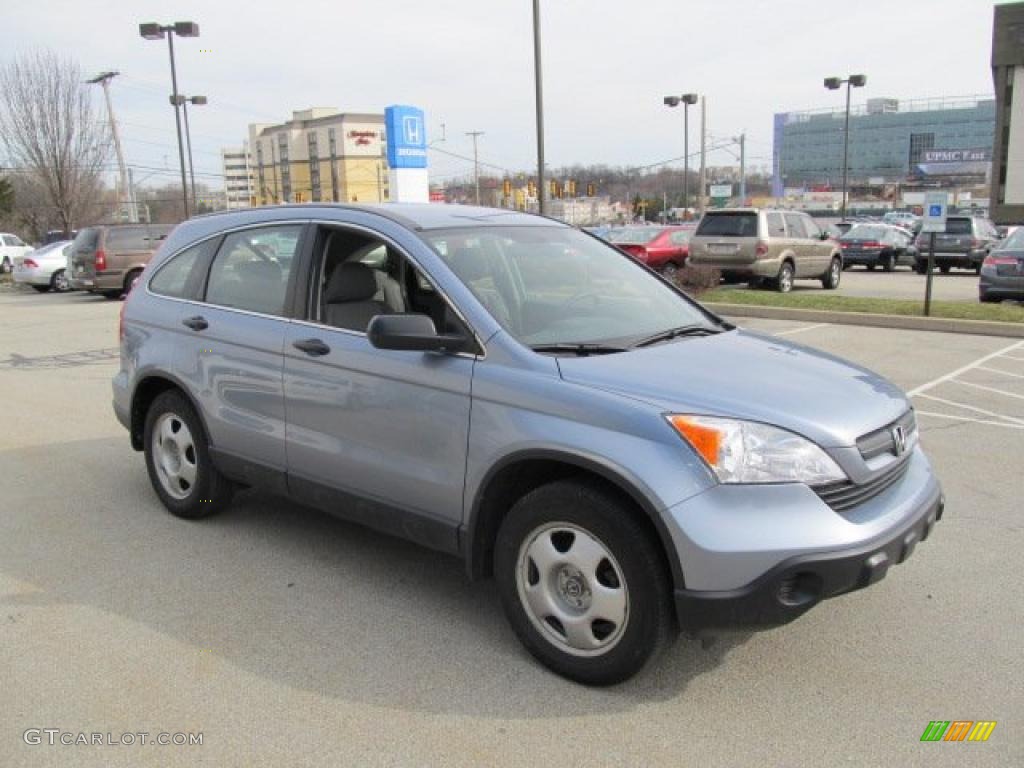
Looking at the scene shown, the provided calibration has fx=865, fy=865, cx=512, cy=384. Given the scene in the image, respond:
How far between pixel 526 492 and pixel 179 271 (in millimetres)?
2875

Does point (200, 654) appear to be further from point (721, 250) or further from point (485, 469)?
point (721, 250)

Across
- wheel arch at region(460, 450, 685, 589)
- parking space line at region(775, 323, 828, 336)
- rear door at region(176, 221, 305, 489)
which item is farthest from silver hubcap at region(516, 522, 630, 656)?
parking space line at region(775, 323, 828, 336)

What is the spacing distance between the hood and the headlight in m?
0.04

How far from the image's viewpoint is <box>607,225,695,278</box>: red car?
68.8ft

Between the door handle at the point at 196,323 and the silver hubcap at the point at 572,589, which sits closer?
the silver hubcap at the point at 572,589

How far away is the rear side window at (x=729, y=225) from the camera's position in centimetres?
1819

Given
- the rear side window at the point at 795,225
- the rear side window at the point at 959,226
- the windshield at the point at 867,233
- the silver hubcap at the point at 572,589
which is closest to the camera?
the silver hubcap at the point at 572,589

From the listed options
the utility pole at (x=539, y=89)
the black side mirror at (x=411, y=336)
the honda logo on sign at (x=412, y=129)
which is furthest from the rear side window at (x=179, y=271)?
the honda logo on sign at (x=412, y=129)

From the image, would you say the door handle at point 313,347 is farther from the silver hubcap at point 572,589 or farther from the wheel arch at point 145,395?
the silver hubcap at point 572,589

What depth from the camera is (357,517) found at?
3988 millimetres

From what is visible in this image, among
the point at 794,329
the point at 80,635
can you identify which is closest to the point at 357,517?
the point at 80,635

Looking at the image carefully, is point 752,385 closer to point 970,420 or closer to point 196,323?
point 196,323

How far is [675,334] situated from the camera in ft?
12.8

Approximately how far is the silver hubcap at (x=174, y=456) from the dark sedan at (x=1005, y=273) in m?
14.5
